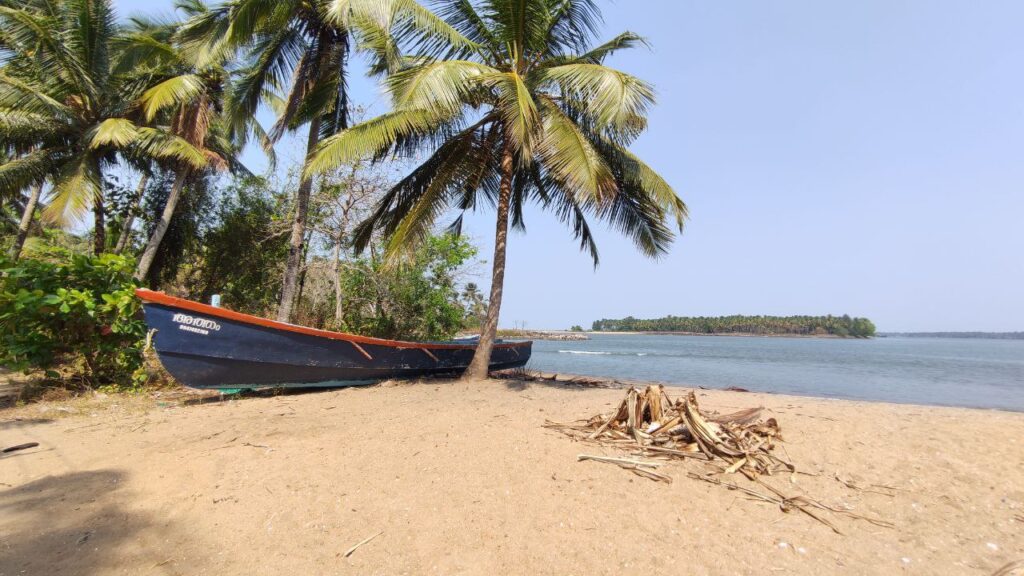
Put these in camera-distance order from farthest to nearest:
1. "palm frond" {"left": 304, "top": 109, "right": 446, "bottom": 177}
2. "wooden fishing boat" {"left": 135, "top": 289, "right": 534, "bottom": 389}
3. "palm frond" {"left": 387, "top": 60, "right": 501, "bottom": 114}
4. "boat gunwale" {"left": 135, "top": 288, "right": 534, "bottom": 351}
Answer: "palm frond" {"left": 304, "top": 109, "right": 446, "bottom": 177} → "palm frond" {"left": 387, "top": 60, "right": 501, "bottom": 114} → "wooden fishing boat" {"left": 135, "top": 289, "right": 534, "bottom": 389} → "boat gunwale" {"left": 135, "top": 288, "right": 534, "bottom": 351}

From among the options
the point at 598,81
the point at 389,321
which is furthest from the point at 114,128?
the point at 598,81

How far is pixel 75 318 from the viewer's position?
593 centimetres

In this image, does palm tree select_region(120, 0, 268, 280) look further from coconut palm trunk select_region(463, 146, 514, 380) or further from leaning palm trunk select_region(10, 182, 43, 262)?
coconut palm trunk select_region(463, 146, 514, 380)

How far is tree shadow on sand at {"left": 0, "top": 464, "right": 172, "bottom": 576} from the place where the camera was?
220cm

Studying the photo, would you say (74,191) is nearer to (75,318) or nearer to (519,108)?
(75,318)

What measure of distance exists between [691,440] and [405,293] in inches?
338

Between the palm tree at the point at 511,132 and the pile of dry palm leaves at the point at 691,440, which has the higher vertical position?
the palm tree at the point at 511,132

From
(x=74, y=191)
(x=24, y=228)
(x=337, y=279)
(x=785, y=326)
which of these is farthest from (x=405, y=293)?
(x=785, y=326)

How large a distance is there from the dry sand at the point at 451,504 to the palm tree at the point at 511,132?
398cm

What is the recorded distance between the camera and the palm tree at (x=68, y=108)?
973 centimetres

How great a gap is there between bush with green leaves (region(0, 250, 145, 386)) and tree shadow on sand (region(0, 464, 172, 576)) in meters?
3.63

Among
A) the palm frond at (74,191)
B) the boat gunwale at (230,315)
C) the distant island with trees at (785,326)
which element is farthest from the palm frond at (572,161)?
the distant island with trees at (785,326)

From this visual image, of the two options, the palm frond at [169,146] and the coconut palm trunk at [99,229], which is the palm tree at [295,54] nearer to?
the palm frond at [169,146]

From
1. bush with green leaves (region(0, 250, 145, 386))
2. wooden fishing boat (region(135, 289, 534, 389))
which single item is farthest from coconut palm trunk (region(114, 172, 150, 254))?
wooden fishing boat (region(135, 289, 534, 389))
